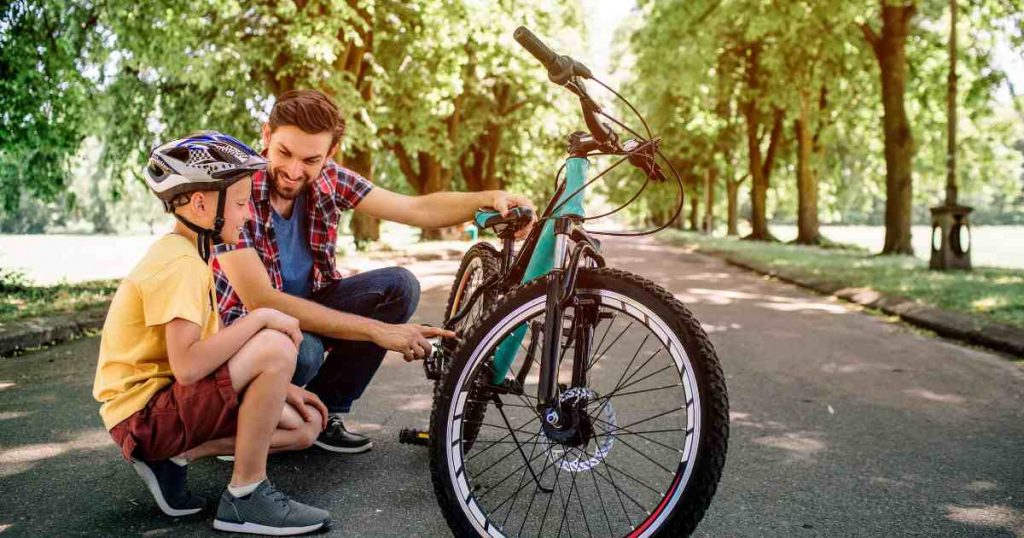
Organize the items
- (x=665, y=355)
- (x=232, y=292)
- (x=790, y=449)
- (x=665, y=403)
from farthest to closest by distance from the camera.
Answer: (x=665, y=403) < (x=790, y=449) < (x=232, y=292) < (x=665, y=355)

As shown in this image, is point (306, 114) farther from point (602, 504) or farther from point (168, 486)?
point (602, 504)

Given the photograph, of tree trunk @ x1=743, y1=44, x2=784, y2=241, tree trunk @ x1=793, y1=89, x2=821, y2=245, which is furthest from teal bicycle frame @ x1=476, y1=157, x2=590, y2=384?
tree trunk @ x1=743, y1=44, x2=784, y2=241

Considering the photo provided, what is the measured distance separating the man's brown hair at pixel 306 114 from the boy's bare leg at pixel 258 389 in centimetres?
91

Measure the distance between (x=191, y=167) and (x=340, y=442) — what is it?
168 centimetres

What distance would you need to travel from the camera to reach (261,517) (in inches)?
113

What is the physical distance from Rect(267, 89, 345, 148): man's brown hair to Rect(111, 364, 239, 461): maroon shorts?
1059mm

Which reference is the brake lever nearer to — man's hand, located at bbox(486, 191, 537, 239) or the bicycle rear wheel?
man's hand, located at bbox(486, 191, 537, 239)

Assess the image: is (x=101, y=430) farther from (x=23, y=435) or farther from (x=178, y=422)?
(x=178, y=422)

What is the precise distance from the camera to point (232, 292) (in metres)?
3.59

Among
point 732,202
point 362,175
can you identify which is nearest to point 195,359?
point 362,175

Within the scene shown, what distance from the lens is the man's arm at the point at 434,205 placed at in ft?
10.9

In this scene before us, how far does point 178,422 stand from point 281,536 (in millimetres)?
535

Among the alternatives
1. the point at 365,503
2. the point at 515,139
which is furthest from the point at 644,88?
the point at 365,503

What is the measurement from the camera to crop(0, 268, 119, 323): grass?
7676 mm
